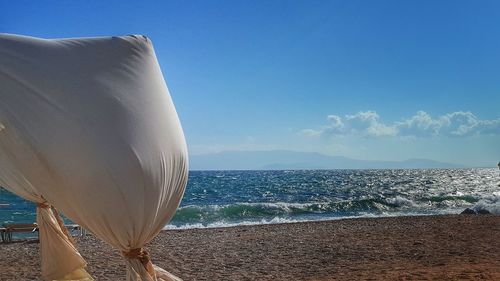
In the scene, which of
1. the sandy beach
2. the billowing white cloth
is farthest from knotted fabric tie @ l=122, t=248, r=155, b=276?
the sandy beach

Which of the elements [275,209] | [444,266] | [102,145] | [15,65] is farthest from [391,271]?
[275,209]

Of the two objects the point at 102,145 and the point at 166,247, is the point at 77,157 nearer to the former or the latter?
the point at 102,145

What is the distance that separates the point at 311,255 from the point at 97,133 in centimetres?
783

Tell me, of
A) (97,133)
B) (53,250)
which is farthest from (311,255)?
(97,133)

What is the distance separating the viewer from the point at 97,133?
477 centimetres

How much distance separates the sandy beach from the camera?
30.2 ft

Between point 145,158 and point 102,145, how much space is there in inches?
15.8

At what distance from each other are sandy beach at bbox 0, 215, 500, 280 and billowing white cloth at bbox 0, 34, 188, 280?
4.53 meters

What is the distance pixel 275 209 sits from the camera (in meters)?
31.8

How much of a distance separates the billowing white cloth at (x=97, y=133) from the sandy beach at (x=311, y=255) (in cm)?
453

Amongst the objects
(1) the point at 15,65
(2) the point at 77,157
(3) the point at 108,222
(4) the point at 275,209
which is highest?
(1) the point at 15,65

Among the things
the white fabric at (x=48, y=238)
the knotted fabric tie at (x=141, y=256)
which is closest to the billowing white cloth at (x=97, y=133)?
the knotted fabric tie at (x=141, y=256)

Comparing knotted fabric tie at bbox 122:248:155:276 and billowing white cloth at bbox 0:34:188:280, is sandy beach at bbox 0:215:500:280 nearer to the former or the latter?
knotted fabric tie at bbox 122:248:155:276

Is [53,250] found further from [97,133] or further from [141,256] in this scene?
[97,133]
